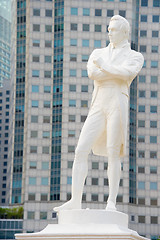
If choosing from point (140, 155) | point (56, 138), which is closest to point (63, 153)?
point (56, 138)

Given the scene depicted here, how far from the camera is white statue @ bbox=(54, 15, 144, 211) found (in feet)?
51.6

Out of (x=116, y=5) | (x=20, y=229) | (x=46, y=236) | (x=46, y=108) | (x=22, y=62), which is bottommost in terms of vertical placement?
(x=20, y=229)

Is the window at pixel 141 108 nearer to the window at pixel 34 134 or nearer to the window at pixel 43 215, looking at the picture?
the window at pixel 34 134

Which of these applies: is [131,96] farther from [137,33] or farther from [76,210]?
[76,210]

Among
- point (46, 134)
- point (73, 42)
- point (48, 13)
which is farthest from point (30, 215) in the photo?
point (48, 13)

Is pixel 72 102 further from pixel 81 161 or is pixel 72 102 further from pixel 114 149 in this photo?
pixel 81 161

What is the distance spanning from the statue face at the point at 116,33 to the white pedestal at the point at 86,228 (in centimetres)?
476

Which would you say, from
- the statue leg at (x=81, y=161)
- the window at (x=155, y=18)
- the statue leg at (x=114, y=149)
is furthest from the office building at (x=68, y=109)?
the statue leg at (x=81, y=161)

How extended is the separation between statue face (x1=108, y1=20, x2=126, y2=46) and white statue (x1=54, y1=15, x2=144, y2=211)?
19.2 inches

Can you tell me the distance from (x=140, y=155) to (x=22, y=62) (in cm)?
2252

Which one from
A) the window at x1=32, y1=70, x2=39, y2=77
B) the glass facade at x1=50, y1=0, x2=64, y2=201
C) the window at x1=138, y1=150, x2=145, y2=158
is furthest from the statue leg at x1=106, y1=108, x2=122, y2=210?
the window at x1=32, y1=70, x2=39, y2=77

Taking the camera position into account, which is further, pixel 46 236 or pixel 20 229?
pixel 20 229

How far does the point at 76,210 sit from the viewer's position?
1502 centimetres

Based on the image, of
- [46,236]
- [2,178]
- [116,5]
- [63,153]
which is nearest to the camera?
[46,236]
